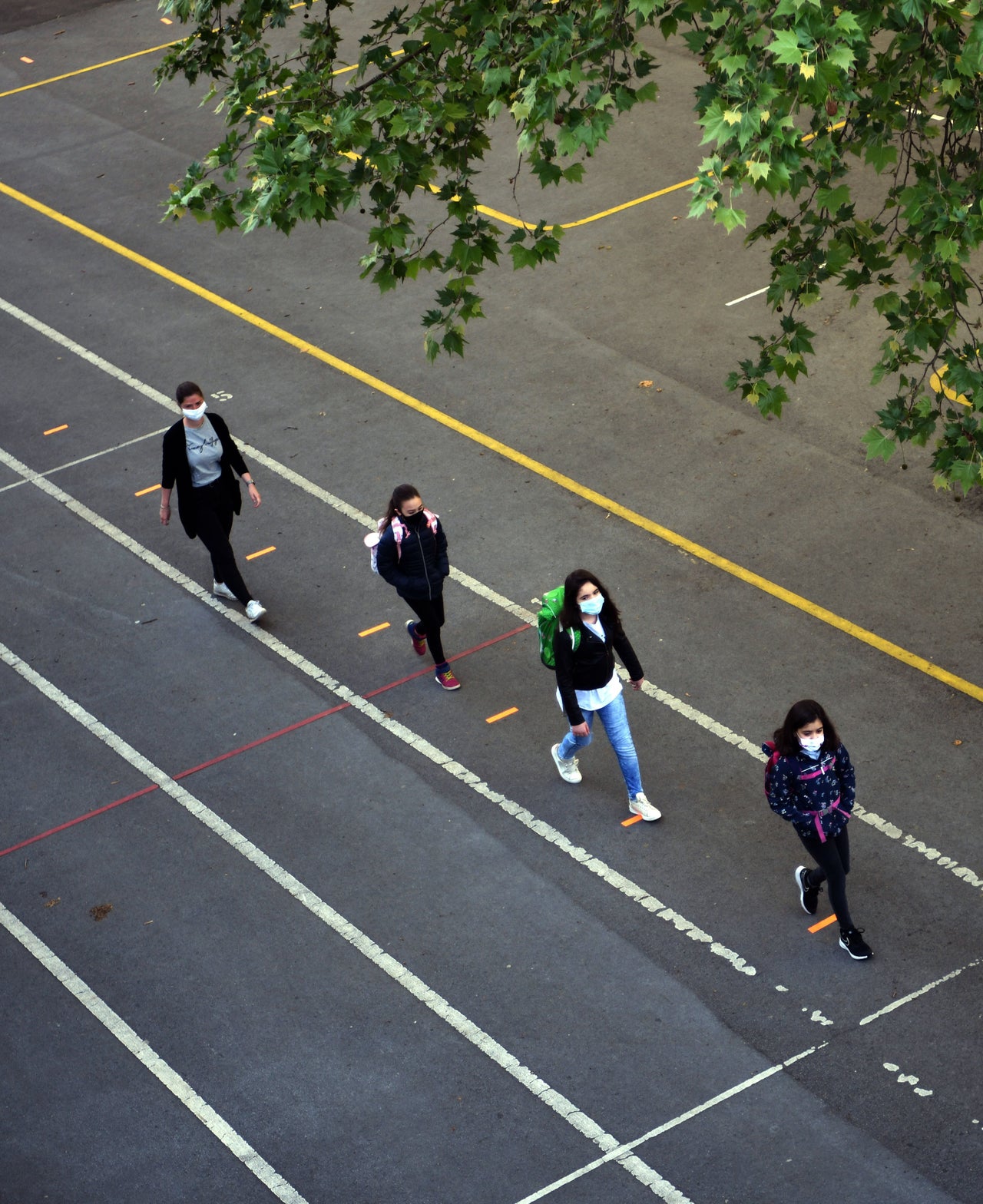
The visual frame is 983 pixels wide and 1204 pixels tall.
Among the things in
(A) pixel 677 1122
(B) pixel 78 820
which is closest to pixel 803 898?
(A) pixel 677 1122

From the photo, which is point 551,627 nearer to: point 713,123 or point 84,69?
point 713,123

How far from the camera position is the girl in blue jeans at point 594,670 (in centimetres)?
921

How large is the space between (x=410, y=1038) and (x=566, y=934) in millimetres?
1141

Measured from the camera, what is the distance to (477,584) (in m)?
12.3

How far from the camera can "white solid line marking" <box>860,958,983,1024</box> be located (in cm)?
824

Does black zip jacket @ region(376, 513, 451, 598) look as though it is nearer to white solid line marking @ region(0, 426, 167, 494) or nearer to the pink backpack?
the pink backpack

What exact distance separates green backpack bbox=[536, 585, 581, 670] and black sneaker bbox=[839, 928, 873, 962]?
2281 mm

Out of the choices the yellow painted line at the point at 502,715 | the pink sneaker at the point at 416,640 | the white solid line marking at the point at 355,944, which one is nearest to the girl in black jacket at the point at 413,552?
the pink sneaker at the point at 416,640

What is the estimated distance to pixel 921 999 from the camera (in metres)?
8.31

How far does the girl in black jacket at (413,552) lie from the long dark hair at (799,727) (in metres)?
3.22

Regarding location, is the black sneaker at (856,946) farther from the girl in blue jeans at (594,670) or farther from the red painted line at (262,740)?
the red painted line at (262,740)

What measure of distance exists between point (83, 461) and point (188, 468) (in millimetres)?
3304

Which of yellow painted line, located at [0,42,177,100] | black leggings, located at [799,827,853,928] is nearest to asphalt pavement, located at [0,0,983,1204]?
black leggings, located at [799,827,853,928]

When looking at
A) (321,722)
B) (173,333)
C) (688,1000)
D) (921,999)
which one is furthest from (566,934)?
(173,333)
